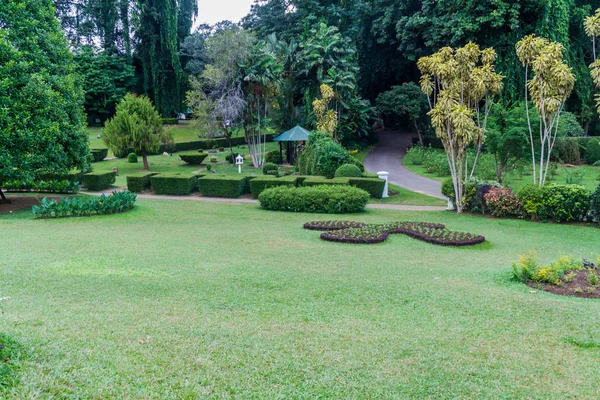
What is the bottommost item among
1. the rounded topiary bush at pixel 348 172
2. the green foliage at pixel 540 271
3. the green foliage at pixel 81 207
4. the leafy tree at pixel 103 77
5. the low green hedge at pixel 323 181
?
the green foliage at pixel 540 271

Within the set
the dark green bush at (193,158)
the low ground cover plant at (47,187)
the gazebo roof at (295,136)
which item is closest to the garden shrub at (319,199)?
the low ground cover plant at (47,187)

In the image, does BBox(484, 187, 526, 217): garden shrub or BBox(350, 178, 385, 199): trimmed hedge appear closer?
BBox(484, 187, 526, 217): garden shrub

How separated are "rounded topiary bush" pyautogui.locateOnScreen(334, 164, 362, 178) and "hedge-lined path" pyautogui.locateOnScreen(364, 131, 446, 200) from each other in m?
3.03

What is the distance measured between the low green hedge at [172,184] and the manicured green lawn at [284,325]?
1102 centimetres

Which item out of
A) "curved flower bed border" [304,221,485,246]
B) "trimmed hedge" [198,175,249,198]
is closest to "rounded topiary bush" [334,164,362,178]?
"trimmed hedge" [198,175,249,198]

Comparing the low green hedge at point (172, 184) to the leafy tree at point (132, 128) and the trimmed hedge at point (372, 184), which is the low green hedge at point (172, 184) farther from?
the trimmed hedge at point (372, 184)

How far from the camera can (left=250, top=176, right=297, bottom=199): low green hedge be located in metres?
19.8

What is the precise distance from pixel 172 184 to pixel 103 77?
104 ft

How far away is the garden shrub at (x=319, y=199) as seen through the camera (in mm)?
16531

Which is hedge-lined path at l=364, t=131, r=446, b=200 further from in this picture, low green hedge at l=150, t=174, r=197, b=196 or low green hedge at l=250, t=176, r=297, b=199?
low green hedge at l=150, t=174, r=197, b=196

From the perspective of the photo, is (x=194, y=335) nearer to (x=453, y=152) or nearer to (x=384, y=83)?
(x=453, y=152)

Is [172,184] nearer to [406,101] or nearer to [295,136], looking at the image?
[295,136]

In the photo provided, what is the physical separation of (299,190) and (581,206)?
915 cm

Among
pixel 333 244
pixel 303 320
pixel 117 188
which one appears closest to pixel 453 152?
pixel 333 244
